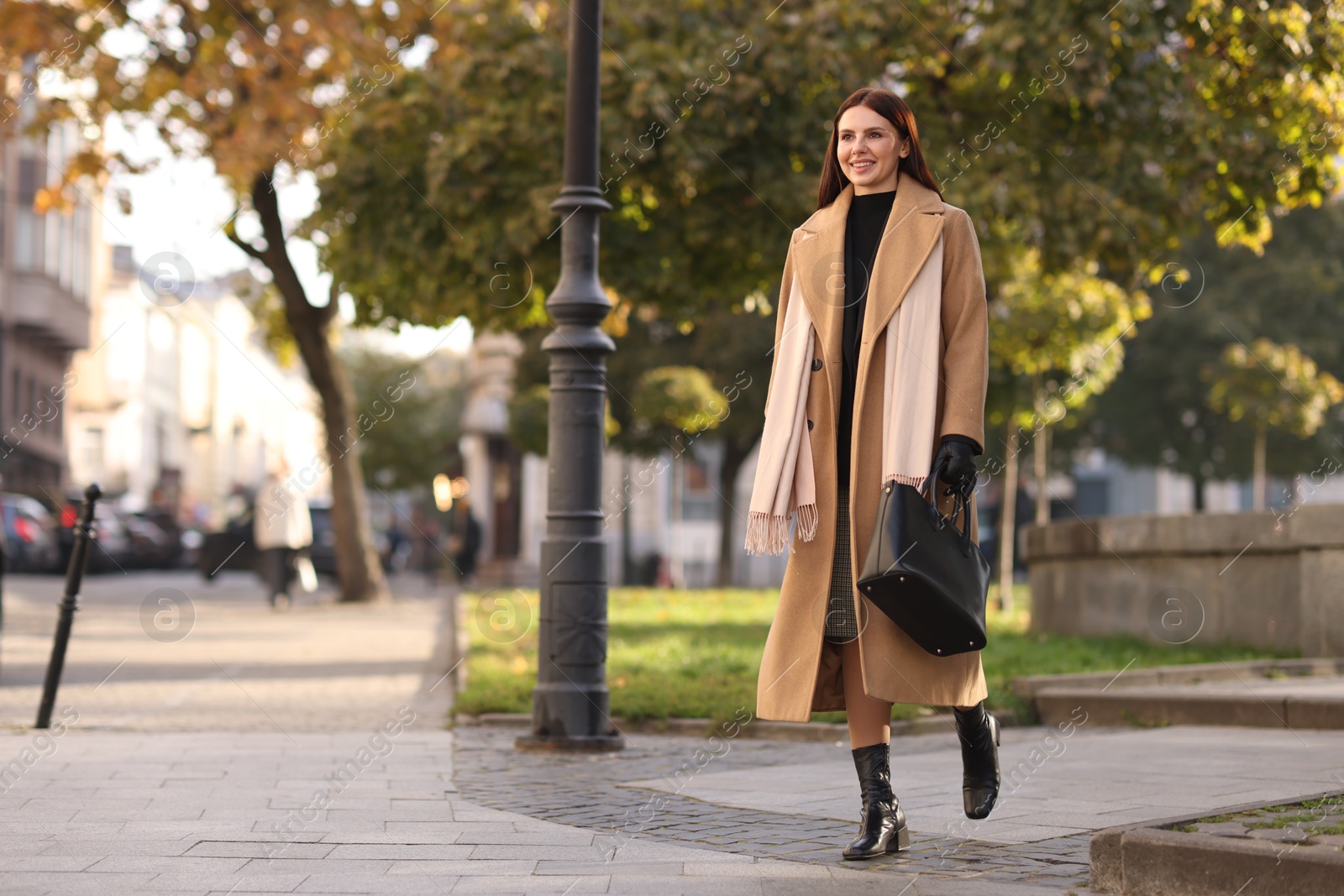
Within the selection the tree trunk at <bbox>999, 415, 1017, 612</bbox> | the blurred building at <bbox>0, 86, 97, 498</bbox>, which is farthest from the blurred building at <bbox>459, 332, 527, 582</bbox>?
the tree trunk at <bbox>999, 415, 1017, 612</bbox>

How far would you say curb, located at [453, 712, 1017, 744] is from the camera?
25.1 ft

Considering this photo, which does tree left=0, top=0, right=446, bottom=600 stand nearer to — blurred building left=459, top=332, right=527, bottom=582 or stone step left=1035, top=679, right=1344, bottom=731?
stone step left=1035, top=679, right=1344, bottom=731

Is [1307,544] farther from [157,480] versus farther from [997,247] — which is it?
[157,480]

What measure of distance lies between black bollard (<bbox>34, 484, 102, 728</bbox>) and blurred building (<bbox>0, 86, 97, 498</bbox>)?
32633mm

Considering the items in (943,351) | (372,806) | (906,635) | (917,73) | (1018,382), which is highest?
(917,73)

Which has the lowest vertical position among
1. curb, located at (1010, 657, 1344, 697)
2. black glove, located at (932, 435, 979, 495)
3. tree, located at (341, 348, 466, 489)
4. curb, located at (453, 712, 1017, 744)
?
curb, located at (453, 712, 1017, 744)

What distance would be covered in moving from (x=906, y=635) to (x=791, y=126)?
8.25 m

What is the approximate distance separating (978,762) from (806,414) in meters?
1.14

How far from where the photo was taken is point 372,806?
5.48 meters

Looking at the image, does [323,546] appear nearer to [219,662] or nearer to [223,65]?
[223,65]

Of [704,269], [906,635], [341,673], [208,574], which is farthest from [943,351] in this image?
[208,574]

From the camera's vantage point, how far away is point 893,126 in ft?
15.1

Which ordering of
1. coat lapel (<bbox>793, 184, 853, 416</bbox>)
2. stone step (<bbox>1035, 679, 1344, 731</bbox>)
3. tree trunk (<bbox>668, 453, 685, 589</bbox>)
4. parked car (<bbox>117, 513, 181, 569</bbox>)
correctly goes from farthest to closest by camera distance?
parked car (<bbox>117, 513, 181, 569</bbox>), tree trunk (<bbox>668, 453, 685, 589</bbox>), stone step (<bbox>1035, 679, 1344, 731</bbox>), coat lapel (<bbox>793, 184, 853, 416</bbox>)

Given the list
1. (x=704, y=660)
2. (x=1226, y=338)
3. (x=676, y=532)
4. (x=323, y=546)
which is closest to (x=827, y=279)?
(x=704, y=660)
